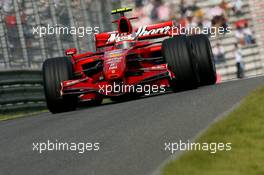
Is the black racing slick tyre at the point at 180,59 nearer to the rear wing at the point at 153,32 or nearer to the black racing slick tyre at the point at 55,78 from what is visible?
the black racing slick tyre at the point at 55,78

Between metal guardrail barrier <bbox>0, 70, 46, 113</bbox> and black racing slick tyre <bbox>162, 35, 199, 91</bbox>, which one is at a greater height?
black racing slick tyre <bbox>162, 35, 199, 91</bbox>

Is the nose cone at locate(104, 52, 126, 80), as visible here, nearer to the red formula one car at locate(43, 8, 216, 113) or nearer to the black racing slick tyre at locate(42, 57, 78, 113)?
the red formula one car at locate(43, 8, 216, 113)

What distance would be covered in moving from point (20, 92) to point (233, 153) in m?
11.4

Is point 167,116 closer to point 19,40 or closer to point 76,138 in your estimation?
point 76,138

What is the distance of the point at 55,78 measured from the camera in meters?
11.9

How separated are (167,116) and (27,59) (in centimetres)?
832

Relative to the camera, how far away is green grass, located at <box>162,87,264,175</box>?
470cm

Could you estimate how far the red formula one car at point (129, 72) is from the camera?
11484 mm

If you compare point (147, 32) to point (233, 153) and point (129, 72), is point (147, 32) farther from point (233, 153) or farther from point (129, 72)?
point (233, 153)

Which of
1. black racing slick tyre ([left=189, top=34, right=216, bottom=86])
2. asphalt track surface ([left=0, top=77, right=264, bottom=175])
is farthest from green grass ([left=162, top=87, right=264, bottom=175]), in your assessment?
black racing slick tyre ([left=189, top=34, right=216, bottom=86])

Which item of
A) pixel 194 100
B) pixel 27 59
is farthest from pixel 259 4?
pixel 194 100

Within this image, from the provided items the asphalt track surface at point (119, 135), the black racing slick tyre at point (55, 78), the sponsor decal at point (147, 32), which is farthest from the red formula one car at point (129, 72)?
the asphalt track surface at point (119, 135)

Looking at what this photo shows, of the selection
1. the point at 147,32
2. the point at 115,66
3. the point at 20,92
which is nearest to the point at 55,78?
the point at 115,66

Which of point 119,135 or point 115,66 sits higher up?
point 119,135
